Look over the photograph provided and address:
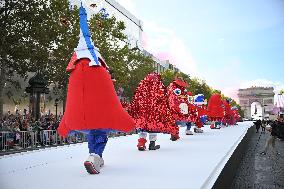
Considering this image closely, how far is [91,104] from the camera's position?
6.45 meters

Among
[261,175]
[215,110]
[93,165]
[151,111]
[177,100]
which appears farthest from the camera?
[215,110]

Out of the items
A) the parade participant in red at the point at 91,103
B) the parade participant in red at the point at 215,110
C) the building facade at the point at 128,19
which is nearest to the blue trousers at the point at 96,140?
the parade participant in red at the point at 91,103

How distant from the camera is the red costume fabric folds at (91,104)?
6414mm

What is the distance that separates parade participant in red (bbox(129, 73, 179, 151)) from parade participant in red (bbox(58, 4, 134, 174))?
2983 millimetres

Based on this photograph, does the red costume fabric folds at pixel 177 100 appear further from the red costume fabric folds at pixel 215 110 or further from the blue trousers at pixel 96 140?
the red costume fabric folds at pixel 215 110

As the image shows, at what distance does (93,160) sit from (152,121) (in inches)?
140

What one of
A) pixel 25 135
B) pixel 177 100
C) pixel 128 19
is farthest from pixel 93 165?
pixel 128 19

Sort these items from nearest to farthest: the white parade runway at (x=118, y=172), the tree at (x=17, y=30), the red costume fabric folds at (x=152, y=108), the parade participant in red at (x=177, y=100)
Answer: the white parade runway at (x=118, y=172) → the red costume fabric folds at (x=152, y=108) → the parade participant in red at (x=177, y=100) → the tree at (x=17, y=30)

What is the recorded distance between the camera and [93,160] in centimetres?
630

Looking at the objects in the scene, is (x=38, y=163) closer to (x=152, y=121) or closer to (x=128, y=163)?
(x=128, y=163)

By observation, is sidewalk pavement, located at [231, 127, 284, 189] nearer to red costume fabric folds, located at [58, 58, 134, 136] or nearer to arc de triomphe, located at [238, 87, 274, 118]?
red costume fabric folds, located at [58, 58, 134, 136]

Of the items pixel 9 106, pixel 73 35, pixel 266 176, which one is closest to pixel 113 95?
pixel 266 176

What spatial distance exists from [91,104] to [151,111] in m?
3.47

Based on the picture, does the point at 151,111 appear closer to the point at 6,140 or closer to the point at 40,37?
the point at 6,140
